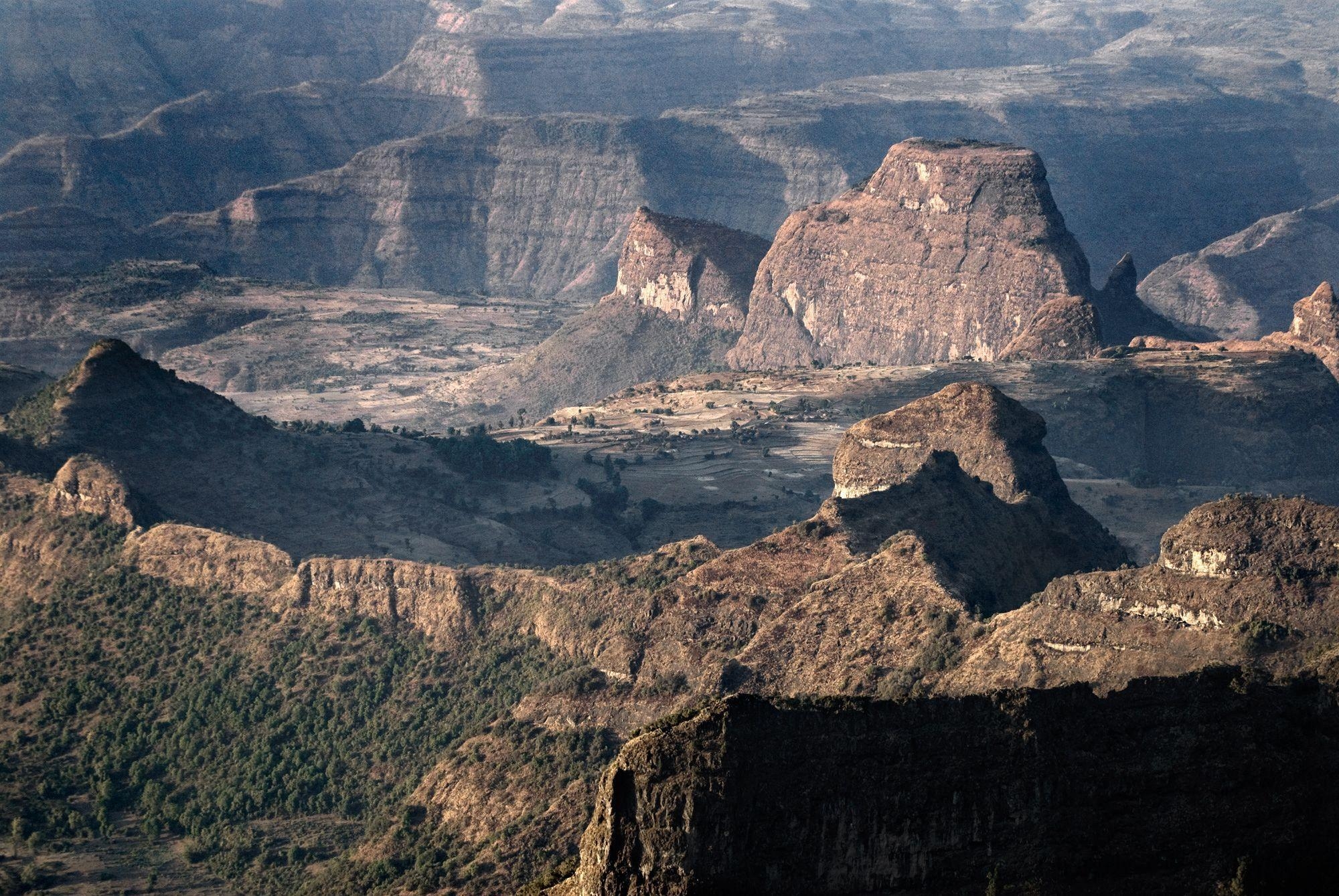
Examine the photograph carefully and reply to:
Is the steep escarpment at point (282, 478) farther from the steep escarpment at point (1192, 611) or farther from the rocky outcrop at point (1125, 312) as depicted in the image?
the rocky outcrop at point (1125, 312)

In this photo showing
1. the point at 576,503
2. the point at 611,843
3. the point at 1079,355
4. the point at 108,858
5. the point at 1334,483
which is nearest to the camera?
the point at 611,843

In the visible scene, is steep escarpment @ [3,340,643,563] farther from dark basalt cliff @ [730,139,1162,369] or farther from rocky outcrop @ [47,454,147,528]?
dark basalt cliff @ [730,139,1162,369]

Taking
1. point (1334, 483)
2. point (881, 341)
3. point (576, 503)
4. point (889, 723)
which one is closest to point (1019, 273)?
point (881, 341)

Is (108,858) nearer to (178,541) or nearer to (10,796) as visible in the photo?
(10,796)

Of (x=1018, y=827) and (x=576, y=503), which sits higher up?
(x=1018, y=827)

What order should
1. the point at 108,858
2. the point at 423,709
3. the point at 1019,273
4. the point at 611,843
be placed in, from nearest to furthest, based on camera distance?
1. the point at 611,843
2. the point at 108,858
3. the point at 423,709
4. the point at 1019,273

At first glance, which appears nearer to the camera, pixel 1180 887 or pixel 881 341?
pixel 1180 887

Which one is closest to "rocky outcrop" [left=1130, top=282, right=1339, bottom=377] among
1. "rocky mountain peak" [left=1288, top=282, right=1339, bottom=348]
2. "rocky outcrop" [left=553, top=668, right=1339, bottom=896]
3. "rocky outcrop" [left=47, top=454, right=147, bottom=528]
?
"rocky mountain peak" [left=1288, top=282, right=1339, bottom=348]

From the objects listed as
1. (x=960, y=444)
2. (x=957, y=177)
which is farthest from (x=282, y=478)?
(x=957, y=177)
